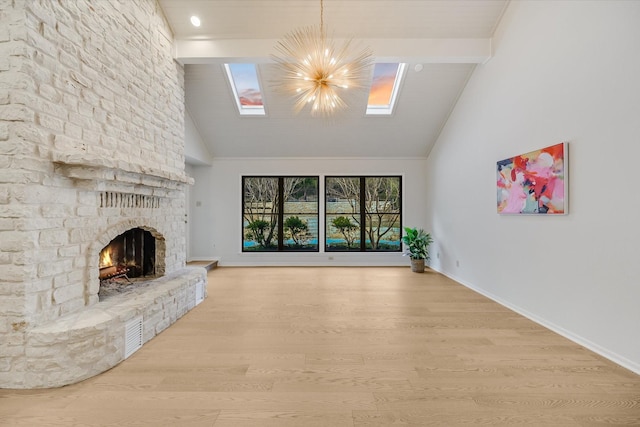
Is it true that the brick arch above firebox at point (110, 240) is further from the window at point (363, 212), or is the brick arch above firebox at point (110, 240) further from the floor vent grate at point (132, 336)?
the window at point (363, 212)

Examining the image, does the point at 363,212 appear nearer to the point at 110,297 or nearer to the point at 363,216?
the point at 363,216

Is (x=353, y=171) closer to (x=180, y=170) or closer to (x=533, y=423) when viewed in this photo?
(x=180, y=170)

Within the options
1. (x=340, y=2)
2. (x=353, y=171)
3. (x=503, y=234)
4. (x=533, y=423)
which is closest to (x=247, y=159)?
(x=353, y=171)

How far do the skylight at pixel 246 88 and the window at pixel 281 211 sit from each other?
177 cm

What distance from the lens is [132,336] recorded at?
2711 millimetres

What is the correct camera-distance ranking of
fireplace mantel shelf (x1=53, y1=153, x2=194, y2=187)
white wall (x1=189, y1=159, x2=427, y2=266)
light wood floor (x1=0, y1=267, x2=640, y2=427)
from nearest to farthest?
light wood floor (x1=0, y1=267, x2=640, y2=427) < fireplace mantel shelf (x1=53, y1=153, x2=194, y2=187) < white wall (x1=189, y1=159, x2=427, y2=266)

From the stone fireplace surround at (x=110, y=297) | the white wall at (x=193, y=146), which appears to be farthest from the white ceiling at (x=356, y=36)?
the stone fireplace surround at (x=110, y=297)

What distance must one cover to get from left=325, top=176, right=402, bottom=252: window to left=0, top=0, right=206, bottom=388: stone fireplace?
164 inches

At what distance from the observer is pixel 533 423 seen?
6.01 feet

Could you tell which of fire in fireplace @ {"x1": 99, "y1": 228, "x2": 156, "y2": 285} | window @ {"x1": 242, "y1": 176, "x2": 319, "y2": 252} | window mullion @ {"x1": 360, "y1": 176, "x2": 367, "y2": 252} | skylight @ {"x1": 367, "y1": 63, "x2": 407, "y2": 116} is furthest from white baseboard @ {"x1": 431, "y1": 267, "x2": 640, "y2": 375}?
fire in fireplace @ {"x1": 99, "y1": 228, "x2": 156, "y2": 285}

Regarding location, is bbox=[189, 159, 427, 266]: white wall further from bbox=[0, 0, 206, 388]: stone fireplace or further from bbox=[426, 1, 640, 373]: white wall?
bbox=[0, 0, 206, 388]: stone fireplace

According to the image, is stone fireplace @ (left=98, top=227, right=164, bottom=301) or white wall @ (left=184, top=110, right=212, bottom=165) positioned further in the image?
white wall @ (left=184, top=110, right=212, bottom=165)

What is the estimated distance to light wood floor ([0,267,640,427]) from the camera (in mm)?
1895

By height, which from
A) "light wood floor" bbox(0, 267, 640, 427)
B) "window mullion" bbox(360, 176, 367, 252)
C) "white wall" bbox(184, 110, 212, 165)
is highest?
"white wall" bbox(184, 110, 212, 165)
